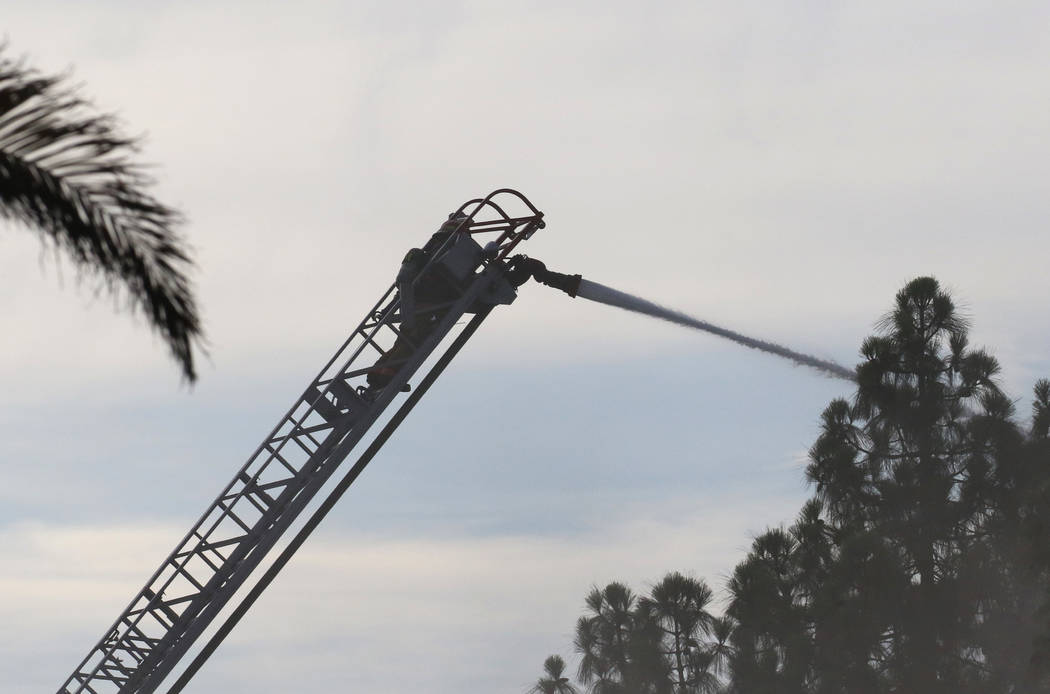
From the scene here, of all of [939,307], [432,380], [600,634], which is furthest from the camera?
[600,634]

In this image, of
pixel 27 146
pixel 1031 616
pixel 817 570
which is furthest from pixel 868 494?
pixel 27 146

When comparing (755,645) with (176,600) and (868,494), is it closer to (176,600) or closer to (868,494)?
(868,494)

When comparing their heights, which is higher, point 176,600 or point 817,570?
point 817,570

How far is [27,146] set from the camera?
3787 millimetres

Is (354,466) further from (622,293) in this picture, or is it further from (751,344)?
(751,344)

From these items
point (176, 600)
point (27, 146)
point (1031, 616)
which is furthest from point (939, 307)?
point (27, 146)

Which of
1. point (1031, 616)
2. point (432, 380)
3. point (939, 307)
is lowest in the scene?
point (432, 380)

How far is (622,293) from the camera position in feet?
93.1

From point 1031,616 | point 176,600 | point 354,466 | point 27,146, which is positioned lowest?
point 27,146

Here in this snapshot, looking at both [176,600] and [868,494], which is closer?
[176,600]

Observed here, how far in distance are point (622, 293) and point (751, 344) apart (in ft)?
22.1

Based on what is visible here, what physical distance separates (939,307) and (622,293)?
799 centimetres

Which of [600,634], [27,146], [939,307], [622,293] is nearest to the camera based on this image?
[27,146]

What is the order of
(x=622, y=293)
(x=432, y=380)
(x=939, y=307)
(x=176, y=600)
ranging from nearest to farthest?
(x=176, y=600) → (x=432, y=380) → (x=622, y=293) → (x=939, y=307)
